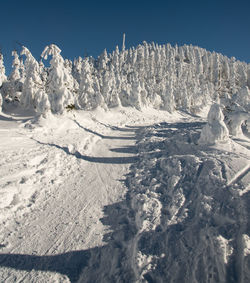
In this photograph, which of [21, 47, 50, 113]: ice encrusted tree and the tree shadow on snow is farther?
[21, 47, 50, 113]: ice encrusted tree

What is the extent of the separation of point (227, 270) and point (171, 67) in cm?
10778

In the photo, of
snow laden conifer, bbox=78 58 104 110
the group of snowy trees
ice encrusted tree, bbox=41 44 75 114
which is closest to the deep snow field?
ice encrusted tree, bbox=41 44 75 114

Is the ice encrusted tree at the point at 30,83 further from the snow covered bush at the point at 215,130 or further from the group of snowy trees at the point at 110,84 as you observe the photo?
the snow covered bush at the point at 215,130

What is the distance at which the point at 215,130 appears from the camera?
14133 millimetres

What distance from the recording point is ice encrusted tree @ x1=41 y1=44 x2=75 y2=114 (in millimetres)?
23234

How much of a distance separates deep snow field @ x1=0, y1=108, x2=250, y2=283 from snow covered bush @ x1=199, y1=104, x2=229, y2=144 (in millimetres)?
611

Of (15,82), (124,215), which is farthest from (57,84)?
(124,215)

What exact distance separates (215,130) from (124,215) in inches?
370

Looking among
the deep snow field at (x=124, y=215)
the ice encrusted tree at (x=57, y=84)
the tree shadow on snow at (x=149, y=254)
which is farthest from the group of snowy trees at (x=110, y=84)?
the tree shadow on snow at (x=149, y=254)

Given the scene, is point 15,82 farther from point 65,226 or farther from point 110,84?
point 65,226

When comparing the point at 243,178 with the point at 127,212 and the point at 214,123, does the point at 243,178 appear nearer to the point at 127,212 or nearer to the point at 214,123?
the point at 127,212

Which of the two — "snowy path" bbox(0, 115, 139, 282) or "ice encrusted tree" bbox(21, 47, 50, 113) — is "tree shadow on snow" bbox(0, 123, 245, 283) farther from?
"ice encrusted tree" bbox(21, 47, 50, 113)

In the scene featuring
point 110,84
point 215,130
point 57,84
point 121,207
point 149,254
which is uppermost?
point 110,84

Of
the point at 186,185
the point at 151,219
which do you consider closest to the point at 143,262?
the point at 151,219
